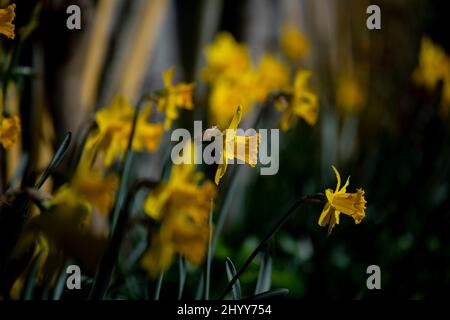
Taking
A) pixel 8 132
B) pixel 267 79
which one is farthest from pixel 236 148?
pixel 267 79

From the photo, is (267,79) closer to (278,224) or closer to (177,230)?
(278,224)

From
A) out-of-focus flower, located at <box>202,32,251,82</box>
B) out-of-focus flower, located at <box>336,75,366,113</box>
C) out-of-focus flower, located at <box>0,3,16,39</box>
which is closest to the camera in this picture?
out-of-focus flower, located at <box>0,3,16,39</box>

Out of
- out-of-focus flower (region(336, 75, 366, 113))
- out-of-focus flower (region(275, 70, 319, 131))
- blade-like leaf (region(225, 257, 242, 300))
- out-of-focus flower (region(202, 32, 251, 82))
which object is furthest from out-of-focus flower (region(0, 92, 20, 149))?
out-of-focus flower (region(336, 75, 366, 113))

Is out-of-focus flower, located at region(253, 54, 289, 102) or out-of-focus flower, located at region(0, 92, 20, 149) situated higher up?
out-of-focus flower, located at region(253, 54, 289, 102)

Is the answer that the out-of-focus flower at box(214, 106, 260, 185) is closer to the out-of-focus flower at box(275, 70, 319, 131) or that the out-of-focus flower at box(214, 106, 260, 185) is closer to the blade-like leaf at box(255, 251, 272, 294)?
the blade-like leaf at box(255, 251, 272, 294)

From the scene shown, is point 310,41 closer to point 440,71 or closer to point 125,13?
point 440,71
